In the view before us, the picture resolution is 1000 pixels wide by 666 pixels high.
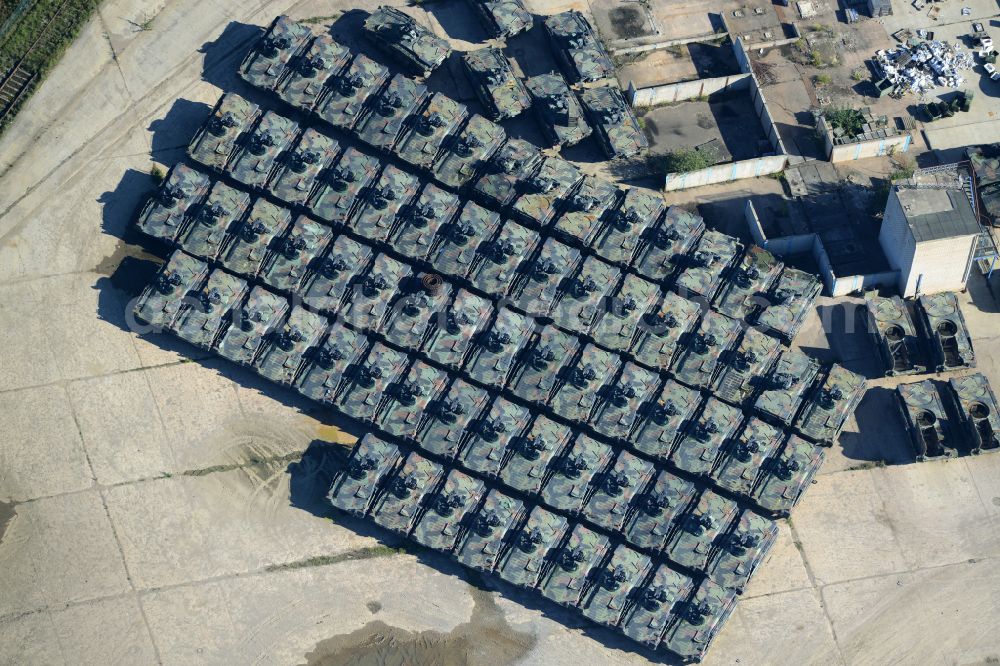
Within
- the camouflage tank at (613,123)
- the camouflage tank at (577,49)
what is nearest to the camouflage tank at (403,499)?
the camouflage tank at (613,123)

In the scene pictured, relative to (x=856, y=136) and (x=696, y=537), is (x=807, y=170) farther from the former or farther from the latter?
(x=696, y=537)

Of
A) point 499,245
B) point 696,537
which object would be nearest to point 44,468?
point 499,245

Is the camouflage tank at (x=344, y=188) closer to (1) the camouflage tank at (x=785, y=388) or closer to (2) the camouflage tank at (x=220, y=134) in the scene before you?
(2) the camouflage tank at (x=220, y=134)

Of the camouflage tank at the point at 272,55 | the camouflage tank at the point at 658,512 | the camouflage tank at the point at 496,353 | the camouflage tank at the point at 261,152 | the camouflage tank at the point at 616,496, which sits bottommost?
the camouflage tank at the point at 658,512

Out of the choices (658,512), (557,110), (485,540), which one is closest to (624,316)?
(658,512)

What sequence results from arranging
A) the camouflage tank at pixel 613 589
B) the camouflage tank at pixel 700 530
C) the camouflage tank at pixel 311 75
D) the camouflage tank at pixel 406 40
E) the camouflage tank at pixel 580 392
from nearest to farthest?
1. the camouflage tank at pixel 613 589
2. the camouflage tank at pixel 700 530
3. the camouflage tank at pixel 580 392
4. the camouflage tank at pixel 311 75
5. the camouflage tank at pixel 406 40

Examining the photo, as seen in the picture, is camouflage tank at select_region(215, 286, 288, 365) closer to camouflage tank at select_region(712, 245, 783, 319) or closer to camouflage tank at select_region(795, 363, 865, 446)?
camouflage tank at select_region(712, 245, 783, 319)
